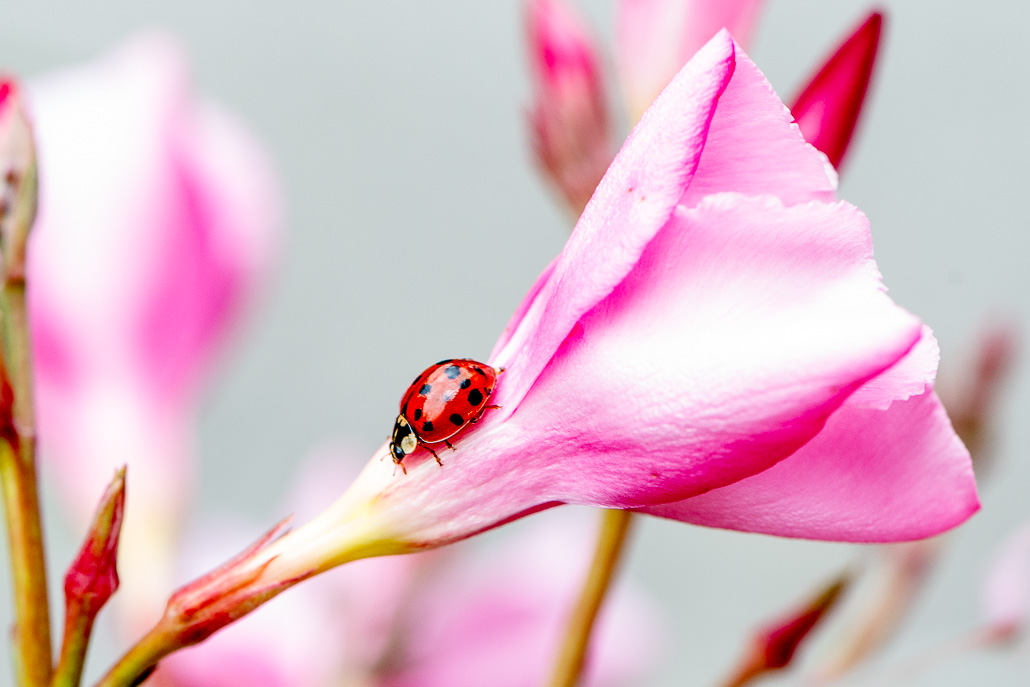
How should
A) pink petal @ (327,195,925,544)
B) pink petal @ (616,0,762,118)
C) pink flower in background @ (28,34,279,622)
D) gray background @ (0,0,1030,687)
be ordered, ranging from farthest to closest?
gray background @ (0,0,1030,687), pink flower in background @ (28,34,279,622), pink petal @ (616,0,762,118), pink petal @ (327,195,925,544)

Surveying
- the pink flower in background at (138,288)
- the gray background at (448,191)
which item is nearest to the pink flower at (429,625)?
the pink flower in background at (138,288)

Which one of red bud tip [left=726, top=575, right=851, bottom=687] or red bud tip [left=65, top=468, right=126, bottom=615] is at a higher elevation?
red bud tip [left=65, top=468, right=126, bottom=615]

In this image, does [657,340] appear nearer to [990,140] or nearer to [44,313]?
[44,313]

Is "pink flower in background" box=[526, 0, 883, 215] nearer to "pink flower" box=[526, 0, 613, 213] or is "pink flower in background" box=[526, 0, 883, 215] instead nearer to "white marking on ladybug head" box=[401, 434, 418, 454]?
"pink flower" box=[526, 0, 613, 213]

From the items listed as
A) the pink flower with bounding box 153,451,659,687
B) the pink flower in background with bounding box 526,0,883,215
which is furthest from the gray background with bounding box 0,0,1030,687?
the pink flower in background with bounding box 526,0,883,215

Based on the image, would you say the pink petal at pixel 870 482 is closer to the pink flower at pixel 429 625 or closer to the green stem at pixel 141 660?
the green stem at pixel 141 660

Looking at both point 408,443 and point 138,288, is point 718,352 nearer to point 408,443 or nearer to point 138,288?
point 408,443

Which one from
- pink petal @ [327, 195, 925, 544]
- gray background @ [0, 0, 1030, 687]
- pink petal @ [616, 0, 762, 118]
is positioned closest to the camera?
pink petal @ [327, 195, 925, 544]

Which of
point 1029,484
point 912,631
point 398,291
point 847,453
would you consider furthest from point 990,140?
point 847,453
